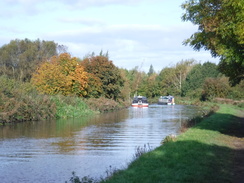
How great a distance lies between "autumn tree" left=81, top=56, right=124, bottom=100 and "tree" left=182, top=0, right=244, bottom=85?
40.0 meters

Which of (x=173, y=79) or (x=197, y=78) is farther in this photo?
(x=173, y=79)

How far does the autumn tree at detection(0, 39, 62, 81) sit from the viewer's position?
78.5 metres

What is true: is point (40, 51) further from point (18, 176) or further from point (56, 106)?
point (18, 176)

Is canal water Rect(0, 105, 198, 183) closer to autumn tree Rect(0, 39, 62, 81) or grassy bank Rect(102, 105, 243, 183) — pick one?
grassy bank Rect(102, 105, 243, 183)

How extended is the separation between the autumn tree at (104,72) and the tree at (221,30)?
3999 centimetres

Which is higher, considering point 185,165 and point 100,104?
point 100,104

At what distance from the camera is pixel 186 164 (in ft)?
37.4

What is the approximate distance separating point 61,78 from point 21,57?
3533 cm

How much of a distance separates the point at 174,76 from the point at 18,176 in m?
94.5

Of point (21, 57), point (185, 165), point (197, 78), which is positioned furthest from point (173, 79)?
point (185, 165)

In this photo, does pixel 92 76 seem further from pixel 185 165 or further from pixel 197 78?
pixel 185 165

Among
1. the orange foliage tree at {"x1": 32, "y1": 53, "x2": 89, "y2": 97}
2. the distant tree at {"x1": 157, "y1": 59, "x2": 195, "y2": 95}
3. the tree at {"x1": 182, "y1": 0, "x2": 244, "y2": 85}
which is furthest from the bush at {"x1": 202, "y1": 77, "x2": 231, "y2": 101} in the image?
the tree at {"x1": 182, "y1": 0, "x2": 244, "y2": 85}

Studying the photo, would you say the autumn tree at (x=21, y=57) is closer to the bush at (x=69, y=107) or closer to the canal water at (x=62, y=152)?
the bush at (x=69, y=107)

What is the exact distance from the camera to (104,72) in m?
60.4
